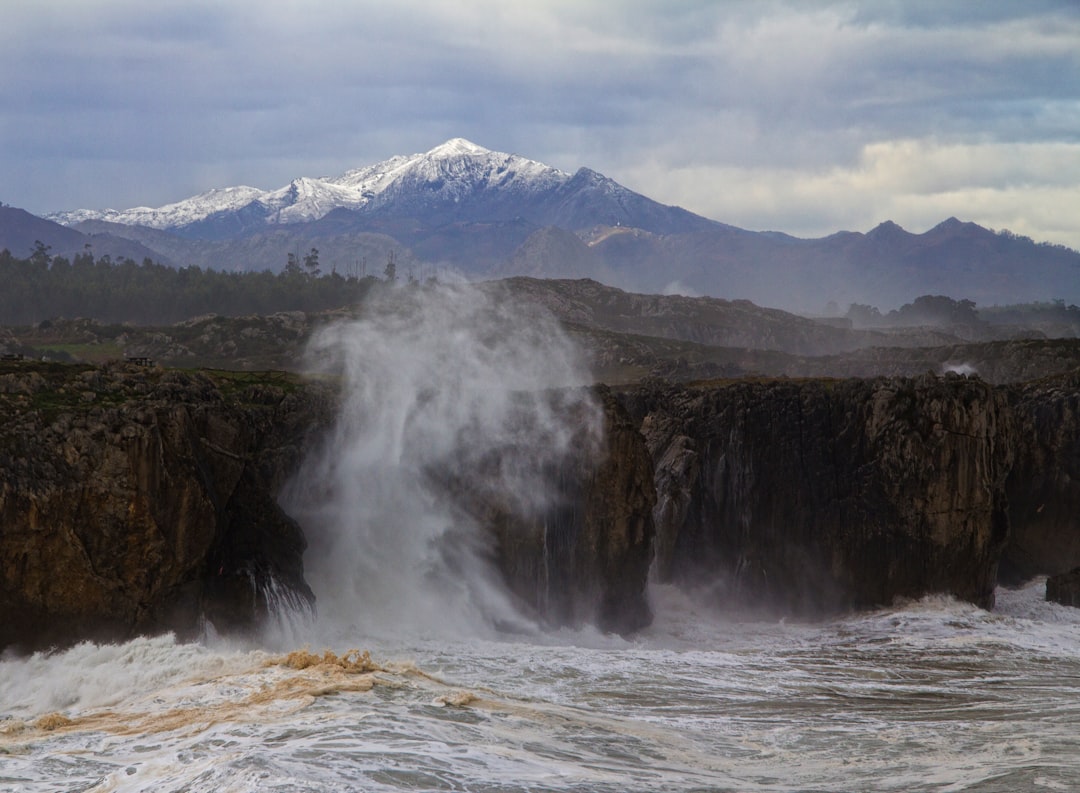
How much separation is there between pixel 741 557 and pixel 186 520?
23.0 metres

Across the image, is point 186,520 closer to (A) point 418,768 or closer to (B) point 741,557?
(A) point 418,768

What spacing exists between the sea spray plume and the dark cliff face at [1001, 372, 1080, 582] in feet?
70.7

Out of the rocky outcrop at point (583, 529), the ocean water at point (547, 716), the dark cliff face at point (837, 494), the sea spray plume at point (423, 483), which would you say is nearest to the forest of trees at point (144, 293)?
the sea spray plume at point (423, 483)

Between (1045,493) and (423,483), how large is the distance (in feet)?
90.2

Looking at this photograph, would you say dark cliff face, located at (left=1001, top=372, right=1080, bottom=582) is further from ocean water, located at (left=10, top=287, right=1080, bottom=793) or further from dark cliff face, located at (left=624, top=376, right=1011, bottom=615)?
dark cliff face, located at (left=624, top=376, right=1011, bottom=615)

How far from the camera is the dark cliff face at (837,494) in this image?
47.1m

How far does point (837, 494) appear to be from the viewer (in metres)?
48.3

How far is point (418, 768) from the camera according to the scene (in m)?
21.7

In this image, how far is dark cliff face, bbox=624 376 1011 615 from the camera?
A: 4706 cm

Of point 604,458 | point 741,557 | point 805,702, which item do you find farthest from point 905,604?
point 805,702

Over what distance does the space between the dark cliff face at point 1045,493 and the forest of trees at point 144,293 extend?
121 m

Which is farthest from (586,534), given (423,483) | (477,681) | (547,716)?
(547,716)

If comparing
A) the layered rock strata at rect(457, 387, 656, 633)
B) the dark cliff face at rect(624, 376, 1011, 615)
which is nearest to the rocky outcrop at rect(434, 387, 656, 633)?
the layered rock strata at rect(457, 387, 656, 633)

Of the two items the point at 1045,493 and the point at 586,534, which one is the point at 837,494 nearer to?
the point at 586,534
